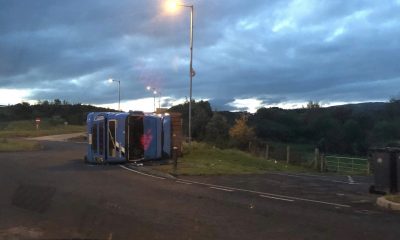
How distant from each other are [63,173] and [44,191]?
19.9ft

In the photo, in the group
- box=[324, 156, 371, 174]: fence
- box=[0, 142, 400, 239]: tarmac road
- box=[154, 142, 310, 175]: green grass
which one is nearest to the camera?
box=[0, 142, 400, 239]: tarmac road

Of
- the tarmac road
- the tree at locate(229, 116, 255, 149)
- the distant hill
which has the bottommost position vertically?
the tarmac road

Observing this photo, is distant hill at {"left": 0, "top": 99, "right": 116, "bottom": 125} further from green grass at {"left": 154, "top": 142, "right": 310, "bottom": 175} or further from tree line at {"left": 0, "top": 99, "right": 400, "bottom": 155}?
green grass at {"left": 154, "top": 142, "right": 310, "bottom": 175}

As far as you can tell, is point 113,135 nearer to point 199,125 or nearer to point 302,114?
point 199,125

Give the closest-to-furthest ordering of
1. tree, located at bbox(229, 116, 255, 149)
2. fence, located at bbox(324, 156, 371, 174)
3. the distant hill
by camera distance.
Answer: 1. fence, located at bbox(324, 156, 371, 174)
2. tree, located at bbox(229, 116, 255, 149)
3. the distant hill

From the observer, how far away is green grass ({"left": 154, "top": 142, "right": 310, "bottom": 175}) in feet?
77.3

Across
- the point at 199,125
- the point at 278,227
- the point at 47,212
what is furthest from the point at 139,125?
the point at 199,125

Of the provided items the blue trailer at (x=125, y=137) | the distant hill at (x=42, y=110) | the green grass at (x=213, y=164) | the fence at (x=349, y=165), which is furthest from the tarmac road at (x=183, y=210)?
the distant hill at (x=42, y=110)

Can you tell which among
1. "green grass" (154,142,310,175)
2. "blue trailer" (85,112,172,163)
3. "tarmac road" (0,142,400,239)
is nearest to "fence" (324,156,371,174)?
"green grass" (154,142,310,175)

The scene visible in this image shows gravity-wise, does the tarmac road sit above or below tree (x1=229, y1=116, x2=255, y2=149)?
below

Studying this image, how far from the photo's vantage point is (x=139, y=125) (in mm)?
28859

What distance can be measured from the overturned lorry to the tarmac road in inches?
308

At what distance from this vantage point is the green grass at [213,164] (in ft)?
77.3

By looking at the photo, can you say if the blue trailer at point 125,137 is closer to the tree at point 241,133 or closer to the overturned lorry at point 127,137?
the overturned lorry at point 127,137
